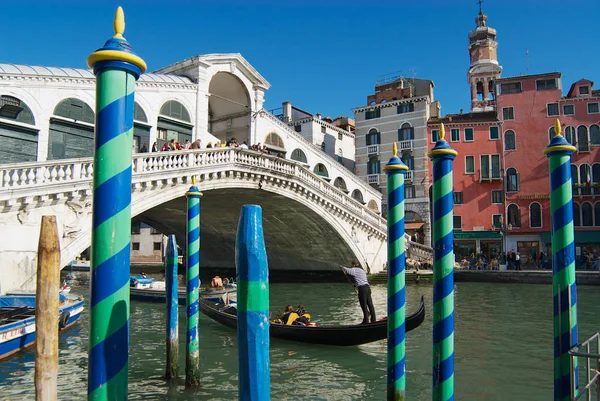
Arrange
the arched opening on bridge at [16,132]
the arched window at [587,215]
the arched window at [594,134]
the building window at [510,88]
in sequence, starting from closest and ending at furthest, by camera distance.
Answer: the arched opening on bridge at [16,132]
the arched window at [587,215]
the arched window at [594,134]
the building window at [510,88]

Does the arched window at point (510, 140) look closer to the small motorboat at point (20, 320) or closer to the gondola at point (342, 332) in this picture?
the gondola at point (342, 332)

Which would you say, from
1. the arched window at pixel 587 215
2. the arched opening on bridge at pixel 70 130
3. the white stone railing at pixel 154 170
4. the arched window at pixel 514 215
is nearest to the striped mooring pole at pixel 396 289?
the white stone railing at pixel 154 170

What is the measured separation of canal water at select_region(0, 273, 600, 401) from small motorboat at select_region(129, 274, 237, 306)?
671 millimetres

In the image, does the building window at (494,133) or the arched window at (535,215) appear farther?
the building window at (494,133)

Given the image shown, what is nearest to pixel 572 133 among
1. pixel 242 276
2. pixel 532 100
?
pixel 532 100

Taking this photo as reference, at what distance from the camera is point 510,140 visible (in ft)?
63.9

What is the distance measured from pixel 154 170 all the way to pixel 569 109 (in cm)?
1597

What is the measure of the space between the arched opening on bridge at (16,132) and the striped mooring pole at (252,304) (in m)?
9.35

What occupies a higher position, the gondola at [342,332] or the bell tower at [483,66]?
the bell tower at [483,66]

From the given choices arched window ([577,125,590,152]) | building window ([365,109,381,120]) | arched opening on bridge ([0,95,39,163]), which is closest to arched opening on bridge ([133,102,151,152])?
arched opening on bridge ([0,95,39,163])

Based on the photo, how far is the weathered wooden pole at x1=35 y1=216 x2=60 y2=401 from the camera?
2.73 metres

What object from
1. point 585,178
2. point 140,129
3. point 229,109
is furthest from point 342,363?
point 585,178

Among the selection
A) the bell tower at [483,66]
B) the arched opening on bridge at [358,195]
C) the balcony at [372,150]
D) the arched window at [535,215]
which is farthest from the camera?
the bell tower at [483,66]

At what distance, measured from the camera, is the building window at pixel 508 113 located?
19469 millimetres
